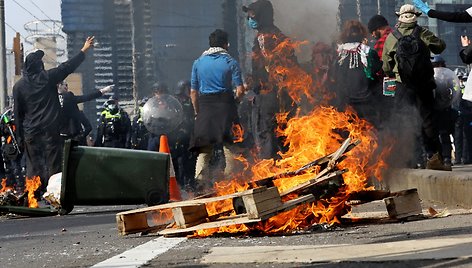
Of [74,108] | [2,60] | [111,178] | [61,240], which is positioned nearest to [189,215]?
[61,240]

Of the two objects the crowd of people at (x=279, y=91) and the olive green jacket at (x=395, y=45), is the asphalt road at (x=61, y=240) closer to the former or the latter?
the crowd of people at (x=279, y=91)

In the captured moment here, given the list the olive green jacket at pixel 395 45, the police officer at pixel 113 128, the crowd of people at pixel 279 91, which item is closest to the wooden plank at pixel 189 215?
the crowd of people at pixel 279 91

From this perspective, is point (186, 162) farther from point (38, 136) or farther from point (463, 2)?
point (463, 2)

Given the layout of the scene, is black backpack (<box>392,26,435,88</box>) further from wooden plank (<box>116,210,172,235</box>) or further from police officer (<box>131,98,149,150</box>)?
A: police officer (<box>131,98,149,150</box>)

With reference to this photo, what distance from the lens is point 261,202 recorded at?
23.7 feet

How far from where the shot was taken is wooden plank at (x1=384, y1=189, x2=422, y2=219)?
800 cm

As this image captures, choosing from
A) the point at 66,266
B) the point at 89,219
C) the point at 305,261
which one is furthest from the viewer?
the point at 89,219

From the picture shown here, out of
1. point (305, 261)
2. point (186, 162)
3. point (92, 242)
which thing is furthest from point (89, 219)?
point (186, 162)

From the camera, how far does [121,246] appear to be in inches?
288

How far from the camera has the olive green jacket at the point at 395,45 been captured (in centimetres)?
1149

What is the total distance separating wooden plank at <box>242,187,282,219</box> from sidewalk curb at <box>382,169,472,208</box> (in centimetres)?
222

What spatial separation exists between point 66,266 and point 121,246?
1.10 m

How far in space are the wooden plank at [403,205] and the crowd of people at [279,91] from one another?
2.00 meters

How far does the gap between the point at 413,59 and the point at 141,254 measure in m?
5.46
